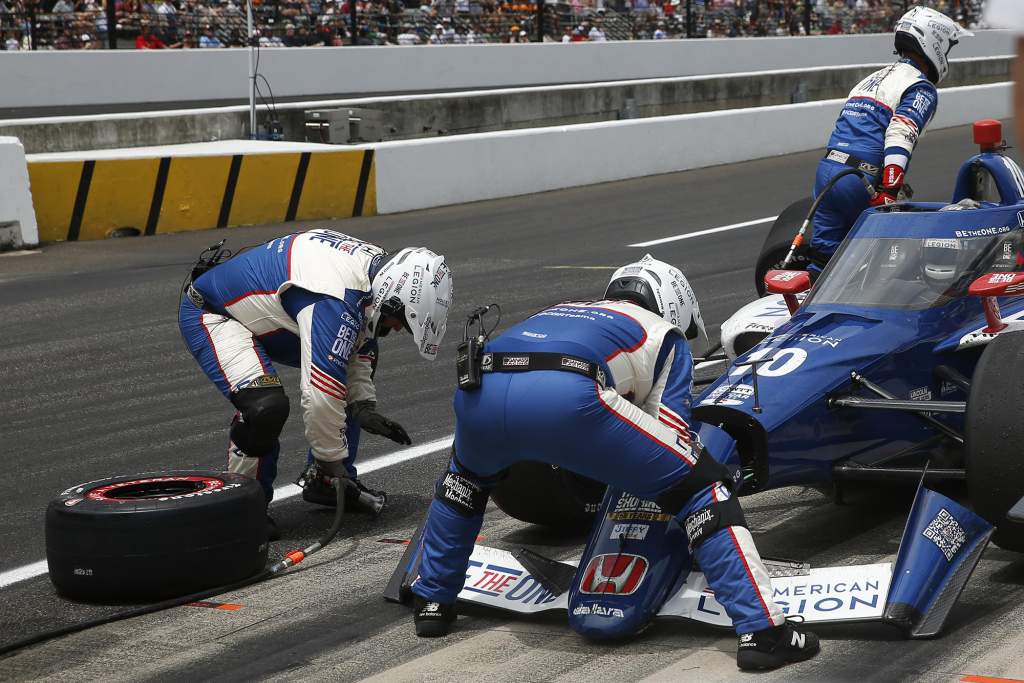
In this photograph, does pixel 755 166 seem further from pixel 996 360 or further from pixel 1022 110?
pixel 1022 110

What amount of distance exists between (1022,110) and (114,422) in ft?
24.5

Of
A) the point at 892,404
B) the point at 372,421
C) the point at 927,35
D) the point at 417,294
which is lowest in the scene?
the point at 372,421

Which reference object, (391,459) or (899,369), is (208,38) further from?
(899,369)

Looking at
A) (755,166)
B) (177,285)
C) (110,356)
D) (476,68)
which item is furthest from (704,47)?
(110,356)

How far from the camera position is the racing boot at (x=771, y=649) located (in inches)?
179

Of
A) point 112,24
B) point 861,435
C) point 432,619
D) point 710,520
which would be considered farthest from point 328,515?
point 112,24

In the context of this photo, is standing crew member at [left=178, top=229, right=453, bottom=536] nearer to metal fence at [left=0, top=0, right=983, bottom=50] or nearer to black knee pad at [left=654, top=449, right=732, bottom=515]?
black knee pad at [left=654, top=449, right=732, bottom=515]

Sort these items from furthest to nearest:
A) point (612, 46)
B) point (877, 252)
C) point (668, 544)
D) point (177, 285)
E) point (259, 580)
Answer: point (612, 46), point (177, 285), point (877, 252), point (259, 580), point (668, 544)

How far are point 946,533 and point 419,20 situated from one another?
2696 centimetres

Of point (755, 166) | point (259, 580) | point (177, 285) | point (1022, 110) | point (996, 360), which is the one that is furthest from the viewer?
point (755, 166)

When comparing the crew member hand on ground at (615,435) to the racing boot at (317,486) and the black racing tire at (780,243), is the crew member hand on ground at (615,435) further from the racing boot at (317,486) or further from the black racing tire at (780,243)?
the black racing tire at (780,243)

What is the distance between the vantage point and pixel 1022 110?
1751 millimetres

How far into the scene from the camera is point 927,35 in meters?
9.23

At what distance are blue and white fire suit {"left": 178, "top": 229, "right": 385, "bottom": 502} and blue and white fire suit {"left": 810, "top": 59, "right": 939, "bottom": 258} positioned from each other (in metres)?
3.66
